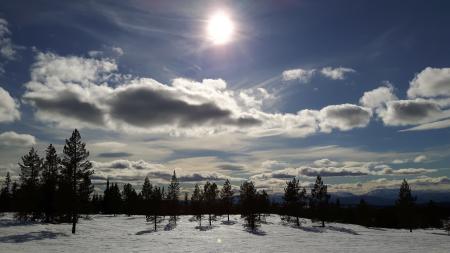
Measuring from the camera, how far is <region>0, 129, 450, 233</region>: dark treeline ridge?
4647 centimetres

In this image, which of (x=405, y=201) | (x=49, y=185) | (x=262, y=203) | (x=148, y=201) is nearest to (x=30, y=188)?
(x=49, y=185)

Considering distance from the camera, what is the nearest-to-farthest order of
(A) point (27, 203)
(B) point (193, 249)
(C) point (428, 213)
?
(B) point (193, 249), (A) point (27, 203), (C) point (428, 213)

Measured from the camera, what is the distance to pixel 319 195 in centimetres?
8294

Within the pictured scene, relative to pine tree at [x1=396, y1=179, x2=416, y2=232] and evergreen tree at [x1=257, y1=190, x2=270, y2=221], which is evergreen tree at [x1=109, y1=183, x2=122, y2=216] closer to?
evergreen tree at [x1=257, y1=190, x2=270, y2=221]

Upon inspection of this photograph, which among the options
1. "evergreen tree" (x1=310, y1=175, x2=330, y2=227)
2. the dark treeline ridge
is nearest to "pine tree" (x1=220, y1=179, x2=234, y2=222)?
the dark treeline ridge

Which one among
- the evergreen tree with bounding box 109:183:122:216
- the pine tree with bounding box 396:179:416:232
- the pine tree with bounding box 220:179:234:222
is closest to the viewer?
the pine tree with bounding box 396:179:416:232

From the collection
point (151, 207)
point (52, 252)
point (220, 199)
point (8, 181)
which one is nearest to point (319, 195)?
point (220, 199)

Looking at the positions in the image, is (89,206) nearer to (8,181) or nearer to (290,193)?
(290,193)

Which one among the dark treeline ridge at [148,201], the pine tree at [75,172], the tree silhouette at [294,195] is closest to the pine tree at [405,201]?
the dark treeline ridge at [148,201]

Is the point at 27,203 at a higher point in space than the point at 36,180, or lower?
lower

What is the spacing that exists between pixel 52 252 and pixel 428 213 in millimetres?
124269

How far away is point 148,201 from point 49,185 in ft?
74.8

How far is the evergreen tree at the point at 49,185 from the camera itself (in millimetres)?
59906

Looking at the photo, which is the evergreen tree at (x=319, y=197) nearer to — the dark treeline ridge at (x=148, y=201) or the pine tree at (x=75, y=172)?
the dark treeline ridge at (x=148, y=201)
